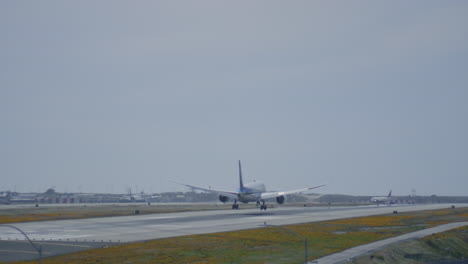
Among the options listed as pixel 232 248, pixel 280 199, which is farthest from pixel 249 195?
pixel 232 248

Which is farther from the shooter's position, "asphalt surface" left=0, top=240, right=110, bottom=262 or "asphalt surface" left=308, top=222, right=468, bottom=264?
"asphalt surface" left=0, top=240, right=110, bottom=262

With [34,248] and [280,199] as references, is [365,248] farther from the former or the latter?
[280,199]

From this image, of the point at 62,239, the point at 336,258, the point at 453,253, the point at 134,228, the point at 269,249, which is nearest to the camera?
the point at 336,258

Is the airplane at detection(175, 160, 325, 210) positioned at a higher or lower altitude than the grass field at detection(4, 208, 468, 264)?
higher

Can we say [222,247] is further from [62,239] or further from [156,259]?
[62,239]

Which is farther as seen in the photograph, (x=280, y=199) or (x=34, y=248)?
(x=280, y=199)

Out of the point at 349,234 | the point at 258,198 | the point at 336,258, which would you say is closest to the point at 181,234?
the point at 349,234

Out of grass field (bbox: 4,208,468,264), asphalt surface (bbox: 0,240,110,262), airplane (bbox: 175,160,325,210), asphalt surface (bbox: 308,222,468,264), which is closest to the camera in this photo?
asphalt surface (bbox: 308,222,468,264)

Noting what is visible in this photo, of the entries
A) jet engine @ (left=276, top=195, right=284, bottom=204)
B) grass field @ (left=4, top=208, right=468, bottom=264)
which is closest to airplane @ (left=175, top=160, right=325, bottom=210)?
jet engine @ (left=276, top=195, right=284, bottom=204)

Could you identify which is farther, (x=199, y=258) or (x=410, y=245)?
(x=410, y=245)

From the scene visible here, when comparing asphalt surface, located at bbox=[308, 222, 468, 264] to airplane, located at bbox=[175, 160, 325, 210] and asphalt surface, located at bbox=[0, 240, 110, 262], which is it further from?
airplane, located at bbox=[175, 160, 325, 210]

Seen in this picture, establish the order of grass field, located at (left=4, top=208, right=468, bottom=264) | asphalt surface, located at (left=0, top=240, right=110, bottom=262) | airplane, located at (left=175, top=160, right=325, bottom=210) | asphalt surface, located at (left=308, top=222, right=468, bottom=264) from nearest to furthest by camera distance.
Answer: asphalt surface, located at (left=308, top=222, right=468, bottom=264) → grass field, located at (left=4, top=208, right=468, bottom=264) → asphalt surface, located at (left=0, top=240, right=110, bottom=262) → airplane, located at (left=175, top=160, right=325, bottom=210)

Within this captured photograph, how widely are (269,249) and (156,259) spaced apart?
34.7 ft

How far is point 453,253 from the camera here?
45281 millimetres
